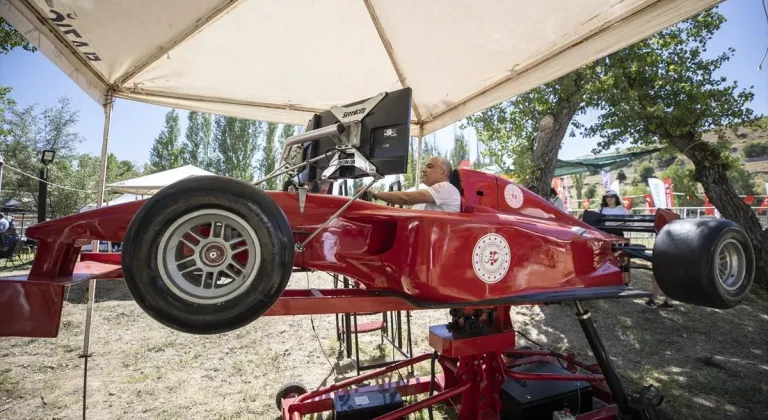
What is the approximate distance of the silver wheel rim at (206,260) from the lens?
155cm

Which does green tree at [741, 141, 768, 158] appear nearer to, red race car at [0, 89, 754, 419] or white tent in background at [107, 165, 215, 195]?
white tent in background at [107, 165, 215, 195]

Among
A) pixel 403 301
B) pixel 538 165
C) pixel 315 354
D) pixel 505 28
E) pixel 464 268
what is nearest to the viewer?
pixel 464 268

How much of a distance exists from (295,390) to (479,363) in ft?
5.72

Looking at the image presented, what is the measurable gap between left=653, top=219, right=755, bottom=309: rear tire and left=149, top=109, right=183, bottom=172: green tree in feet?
138

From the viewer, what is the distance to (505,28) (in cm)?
343

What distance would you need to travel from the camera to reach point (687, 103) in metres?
7.67

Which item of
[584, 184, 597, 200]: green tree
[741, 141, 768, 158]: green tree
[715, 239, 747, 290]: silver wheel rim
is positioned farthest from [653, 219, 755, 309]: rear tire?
[741, 141, 768, 158]: green tree

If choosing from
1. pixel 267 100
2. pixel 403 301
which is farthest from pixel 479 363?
pixel 267 100

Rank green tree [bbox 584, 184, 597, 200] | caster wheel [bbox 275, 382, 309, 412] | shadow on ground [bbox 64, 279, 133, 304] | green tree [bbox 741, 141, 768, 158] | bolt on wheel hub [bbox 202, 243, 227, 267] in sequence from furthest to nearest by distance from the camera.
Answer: green tree [bbox 584, 184, 597, 200] < green tree [bbox 741, 141, 768, 158] < shadow on ground [bbox 64, 279, 133, 304] < caster wheel [bbox 275, 382, 309, 412] < bolt on wheel hub [bbox 202, 243, 227, 267]

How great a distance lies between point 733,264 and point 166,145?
143 feet

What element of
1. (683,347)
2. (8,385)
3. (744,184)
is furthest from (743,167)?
(8,385)

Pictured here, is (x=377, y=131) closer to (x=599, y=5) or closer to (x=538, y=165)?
(x=599, y=5)

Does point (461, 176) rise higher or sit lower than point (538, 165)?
lower

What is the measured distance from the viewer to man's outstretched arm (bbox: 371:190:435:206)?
8.82ft
